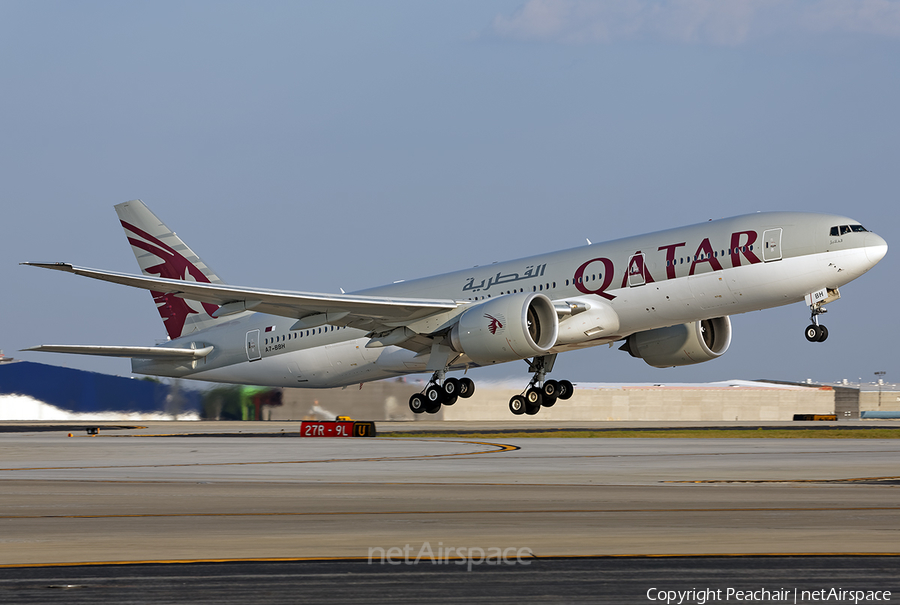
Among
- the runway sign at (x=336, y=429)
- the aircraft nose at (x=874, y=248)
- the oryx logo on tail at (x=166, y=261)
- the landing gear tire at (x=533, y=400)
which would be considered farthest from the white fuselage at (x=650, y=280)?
the oryx logo on tail at (x=166, y=261)

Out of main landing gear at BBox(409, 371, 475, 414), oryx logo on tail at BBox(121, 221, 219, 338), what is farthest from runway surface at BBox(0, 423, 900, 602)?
oryx logo on tail at BBox(121, 221, 219, 338)

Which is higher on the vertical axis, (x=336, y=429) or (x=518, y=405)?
(x=518, y=405)

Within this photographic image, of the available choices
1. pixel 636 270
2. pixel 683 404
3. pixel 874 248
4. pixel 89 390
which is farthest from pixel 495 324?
pixel 683 404

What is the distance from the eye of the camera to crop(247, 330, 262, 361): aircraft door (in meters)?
46.2

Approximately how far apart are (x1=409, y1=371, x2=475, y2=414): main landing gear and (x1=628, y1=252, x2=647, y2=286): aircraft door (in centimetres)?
817

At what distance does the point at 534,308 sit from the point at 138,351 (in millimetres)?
19941

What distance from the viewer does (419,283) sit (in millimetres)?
42469

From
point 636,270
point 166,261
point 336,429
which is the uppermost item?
point 166,261

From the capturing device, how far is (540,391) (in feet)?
140

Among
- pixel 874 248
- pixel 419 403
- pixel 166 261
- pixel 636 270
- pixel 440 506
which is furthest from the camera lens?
pixel 166 261

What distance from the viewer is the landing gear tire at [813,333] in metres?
35.1

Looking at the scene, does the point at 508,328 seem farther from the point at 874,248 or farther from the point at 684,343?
the point at 874,248

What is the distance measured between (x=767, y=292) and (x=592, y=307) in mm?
6212

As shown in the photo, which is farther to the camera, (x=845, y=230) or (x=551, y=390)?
(x=551, y=390)
